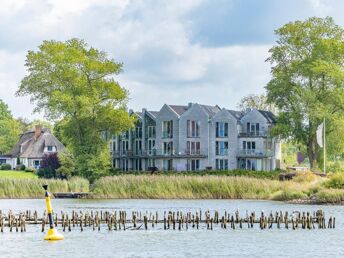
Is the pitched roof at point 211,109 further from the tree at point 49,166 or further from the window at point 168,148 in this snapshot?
the tree at point 49,166

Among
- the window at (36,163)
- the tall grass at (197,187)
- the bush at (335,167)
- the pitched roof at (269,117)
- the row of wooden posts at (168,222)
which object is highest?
the pitched roof at (269,117)

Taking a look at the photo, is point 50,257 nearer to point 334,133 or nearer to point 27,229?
point 27,229

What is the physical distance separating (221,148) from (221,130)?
2.46m

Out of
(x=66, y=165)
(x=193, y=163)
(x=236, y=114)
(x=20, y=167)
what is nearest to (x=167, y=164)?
(x=193, y=163)

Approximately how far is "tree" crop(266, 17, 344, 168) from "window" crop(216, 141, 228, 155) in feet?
43.0

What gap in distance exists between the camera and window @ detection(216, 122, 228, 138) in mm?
138500

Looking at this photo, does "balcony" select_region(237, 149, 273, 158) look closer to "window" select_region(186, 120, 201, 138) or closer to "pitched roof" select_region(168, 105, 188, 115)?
"window" select_region(186, 120, 201, 138)

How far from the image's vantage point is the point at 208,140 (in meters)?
139

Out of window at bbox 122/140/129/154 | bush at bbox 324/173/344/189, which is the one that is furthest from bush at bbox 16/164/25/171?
bush at bbox 324/173/344/189

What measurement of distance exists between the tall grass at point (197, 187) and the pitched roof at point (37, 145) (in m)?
71.3

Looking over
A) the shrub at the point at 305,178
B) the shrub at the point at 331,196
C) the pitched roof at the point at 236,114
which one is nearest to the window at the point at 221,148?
the pitched roof at the point at 236,114

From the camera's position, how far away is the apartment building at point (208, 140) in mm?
137125

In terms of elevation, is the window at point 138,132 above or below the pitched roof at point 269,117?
below

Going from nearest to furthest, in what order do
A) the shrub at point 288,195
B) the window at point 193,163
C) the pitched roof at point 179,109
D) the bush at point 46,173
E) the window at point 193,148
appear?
1. the shrub at point 288,195
2. the bush at point 46,173
3. the window at point 193,163
4. the window at point 193,148
5. the pitched roof at point 179,109
